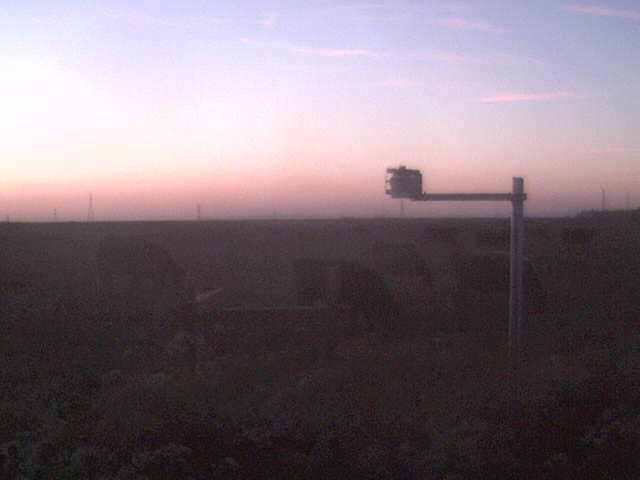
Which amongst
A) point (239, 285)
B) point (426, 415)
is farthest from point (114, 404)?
point (239, 285)

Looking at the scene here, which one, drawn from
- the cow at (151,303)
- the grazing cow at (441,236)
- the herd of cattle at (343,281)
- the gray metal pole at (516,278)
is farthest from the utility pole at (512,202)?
the grazing cow at (441,236)

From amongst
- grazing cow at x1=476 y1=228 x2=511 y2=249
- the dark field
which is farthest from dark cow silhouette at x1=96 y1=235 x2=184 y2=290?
grazing cow at x1=476 y1=228 x2=511 y2=249

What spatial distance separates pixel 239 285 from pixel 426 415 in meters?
17.8

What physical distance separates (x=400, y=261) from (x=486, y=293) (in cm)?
1034

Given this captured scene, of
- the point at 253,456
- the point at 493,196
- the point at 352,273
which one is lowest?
the point at 253,456

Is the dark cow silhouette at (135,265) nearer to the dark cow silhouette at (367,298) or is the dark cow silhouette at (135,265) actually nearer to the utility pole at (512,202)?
the dark cow silhouette at (367,298)

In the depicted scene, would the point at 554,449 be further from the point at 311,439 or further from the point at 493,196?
the point at 493,196

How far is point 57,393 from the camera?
980 cm

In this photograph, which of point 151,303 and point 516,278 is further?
point 151,303

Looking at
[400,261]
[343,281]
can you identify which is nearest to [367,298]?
[343,281]

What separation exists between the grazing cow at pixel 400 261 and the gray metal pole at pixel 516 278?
42.3ft

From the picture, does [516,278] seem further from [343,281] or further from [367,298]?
[343,281]

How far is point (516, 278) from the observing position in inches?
377

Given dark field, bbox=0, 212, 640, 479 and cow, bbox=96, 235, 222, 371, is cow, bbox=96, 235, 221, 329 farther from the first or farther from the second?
dark field, bbox=0, 212, 640, 479
